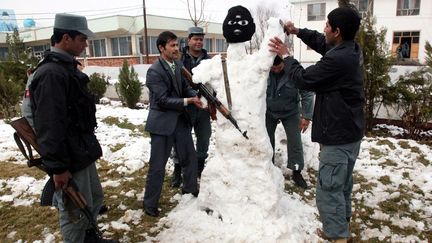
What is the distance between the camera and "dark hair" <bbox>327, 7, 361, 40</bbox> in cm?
286

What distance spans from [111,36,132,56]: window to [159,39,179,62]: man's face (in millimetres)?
25978

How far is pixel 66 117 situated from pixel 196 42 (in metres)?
2.63

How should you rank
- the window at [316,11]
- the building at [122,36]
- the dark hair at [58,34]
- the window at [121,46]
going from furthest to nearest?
1. the window at [121,46]
2. the building at [122,36]
3. the window at [316,11]
4. the dark hair at [58,34]

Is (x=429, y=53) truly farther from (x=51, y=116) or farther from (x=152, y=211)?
(x=51, y=116)

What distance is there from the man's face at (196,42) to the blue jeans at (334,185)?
2.49 meters

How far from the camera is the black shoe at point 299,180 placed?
4680mm

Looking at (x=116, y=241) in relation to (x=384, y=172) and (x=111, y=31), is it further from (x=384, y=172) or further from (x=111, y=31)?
(x=111, y=31)

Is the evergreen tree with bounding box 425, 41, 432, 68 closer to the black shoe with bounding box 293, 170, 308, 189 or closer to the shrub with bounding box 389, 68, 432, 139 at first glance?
the shrub with bounding box 389, 68, 432, 139

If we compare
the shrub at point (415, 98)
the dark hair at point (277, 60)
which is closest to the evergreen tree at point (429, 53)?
the shrub at point (415, 98)

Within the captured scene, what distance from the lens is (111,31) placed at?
27.4 meters

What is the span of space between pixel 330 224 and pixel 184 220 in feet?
4.99

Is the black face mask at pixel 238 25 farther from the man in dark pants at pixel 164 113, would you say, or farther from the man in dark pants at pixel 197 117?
the man in dark pants at pixel 197 117

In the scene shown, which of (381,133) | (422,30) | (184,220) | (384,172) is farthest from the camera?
(422,30)

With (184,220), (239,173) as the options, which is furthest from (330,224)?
(184,220)
